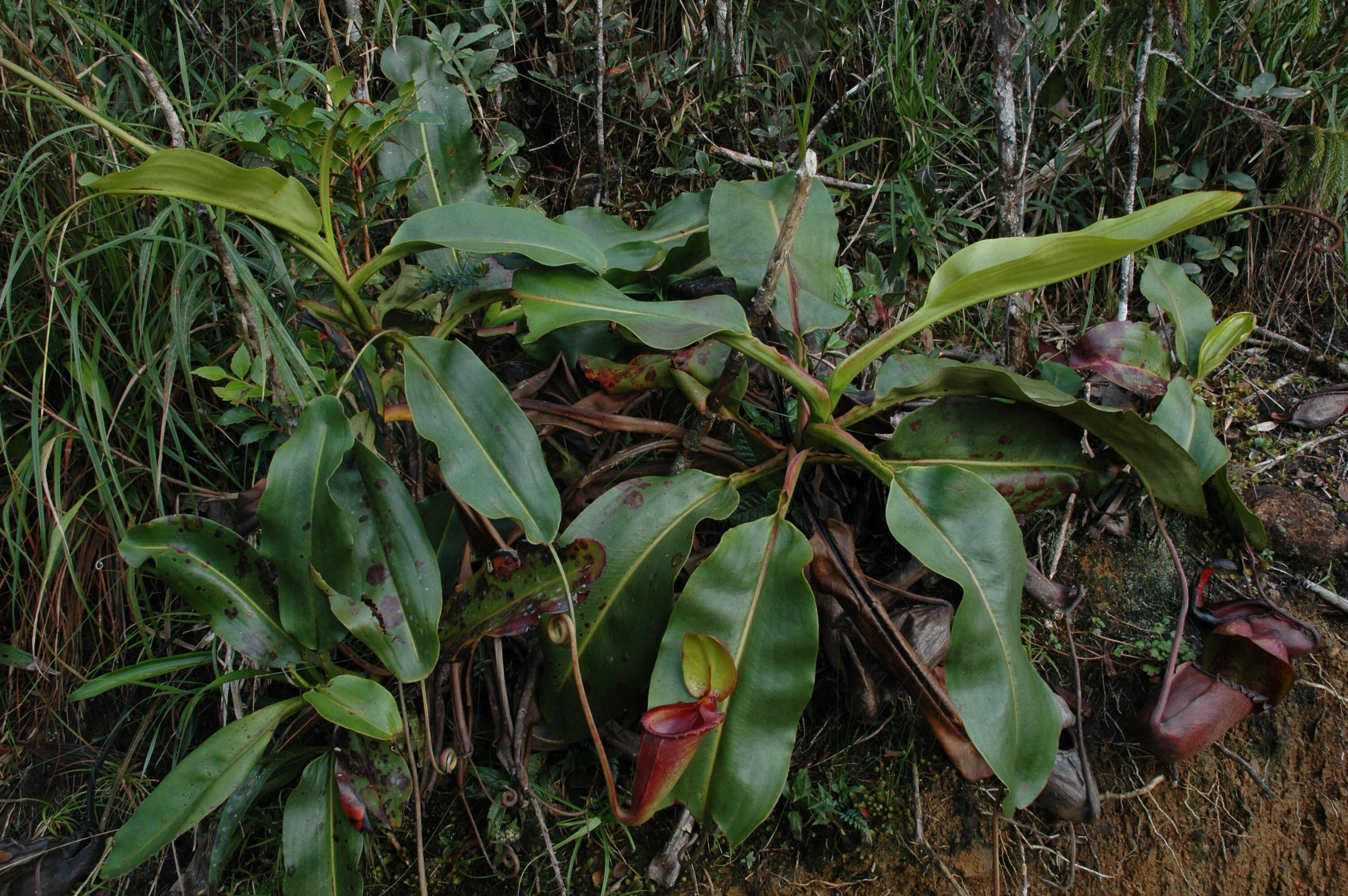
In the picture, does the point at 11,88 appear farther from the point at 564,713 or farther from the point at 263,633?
the point at 564,713

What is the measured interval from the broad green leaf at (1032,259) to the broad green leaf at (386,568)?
738mm

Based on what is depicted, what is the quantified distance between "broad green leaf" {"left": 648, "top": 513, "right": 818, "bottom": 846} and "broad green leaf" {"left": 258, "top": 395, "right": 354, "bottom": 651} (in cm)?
54

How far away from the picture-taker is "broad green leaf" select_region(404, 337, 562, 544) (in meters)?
1.20

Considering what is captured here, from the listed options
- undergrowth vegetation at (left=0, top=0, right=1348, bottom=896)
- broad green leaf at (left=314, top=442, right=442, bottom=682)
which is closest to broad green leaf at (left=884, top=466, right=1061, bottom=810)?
undergrowth vegetation at (left=0, top=0, right=1348, bottom=896)

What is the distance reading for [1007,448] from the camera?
148cm

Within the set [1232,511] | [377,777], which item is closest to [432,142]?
[377,777]

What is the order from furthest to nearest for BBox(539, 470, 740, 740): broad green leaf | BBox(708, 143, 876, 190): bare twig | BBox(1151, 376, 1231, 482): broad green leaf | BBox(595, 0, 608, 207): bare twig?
BBox(708, 143, 876, 190): bare twig → BBox(595, 0, 608, 207): bare twig → BBox(1151, 376, 1231, 482): broad green leaf → BBox(539, 470, 740, 740): broad green leaf

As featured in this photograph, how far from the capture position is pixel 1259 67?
1.87 meters

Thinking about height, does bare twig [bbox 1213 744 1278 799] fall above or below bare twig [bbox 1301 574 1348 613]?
below

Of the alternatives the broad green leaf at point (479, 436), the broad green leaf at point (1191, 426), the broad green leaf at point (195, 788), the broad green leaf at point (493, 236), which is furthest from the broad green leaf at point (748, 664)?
the broad green leaf at point (1191, 426)

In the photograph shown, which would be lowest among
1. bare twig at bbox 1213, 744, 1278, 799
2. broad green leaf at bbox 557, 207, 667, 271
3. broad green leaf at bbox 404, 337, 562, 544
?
bare twig at bbox 1213, 744, 1278, 799

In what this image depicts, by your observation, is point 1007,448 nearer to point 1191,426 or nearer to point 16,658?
point 1191,426

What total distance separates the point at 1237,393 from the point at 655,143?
147 cm

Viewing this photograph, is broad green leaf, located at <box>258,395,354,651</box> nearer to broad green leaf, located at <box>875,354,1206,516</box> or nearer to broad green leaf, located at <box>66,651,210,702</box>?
broad green leaf, located at <box>66,651,210,702</box>
